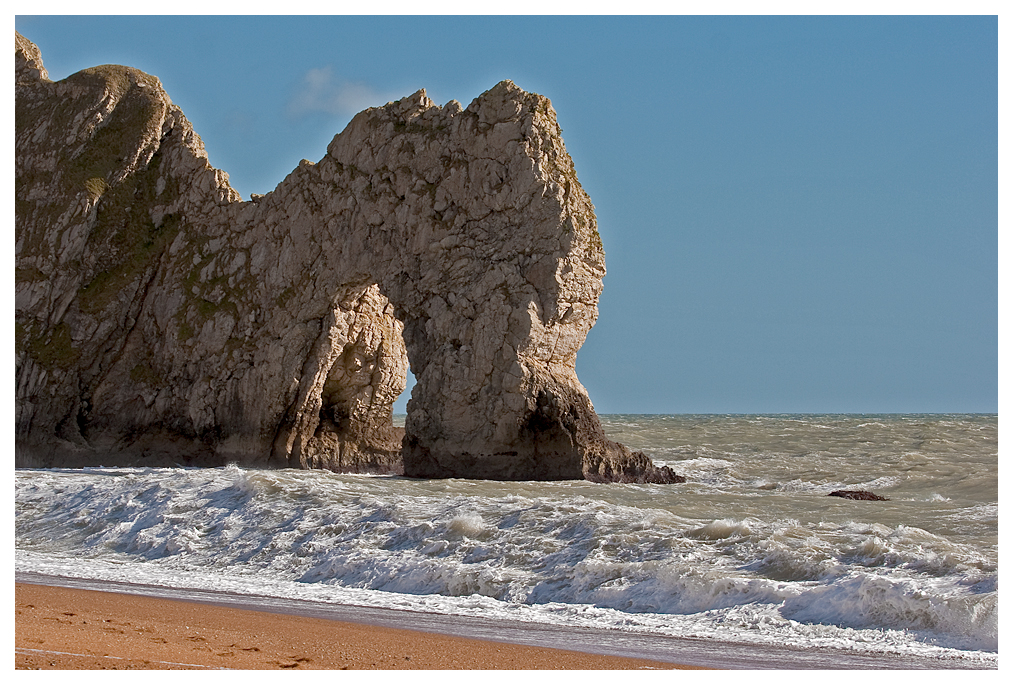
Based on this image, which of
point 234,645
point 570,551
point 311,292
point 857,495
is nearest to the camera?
point 234,645

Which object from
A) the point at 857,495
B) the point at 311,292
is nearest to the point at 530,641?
the point at 857,495

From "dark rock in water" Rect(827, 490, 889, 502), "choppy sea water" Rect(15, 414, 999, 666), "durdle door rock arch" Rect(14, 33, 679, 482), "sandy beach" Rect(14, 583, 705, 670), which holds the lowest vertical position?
"sandy beach" Rect(14, 583, 705, 670)

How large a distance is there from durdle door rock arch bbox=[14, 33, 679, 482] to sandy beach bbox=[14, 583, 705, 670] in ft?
35.7

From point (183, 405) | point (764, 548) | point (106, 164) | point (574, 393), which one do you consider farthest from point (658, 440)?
point (764, 548)

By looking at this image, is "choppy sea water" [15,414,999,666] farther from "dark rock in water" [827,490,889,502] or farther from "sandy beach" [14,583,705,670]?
"sandy beach" [14,583,705,670]

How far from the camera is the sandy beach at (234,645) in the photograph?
600cm

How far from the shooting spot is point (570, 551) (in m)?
10.2

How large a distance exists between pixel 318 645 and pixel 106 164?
1989 centimetres

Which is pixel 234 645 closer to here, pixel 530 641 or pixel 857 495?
pixel 530 641

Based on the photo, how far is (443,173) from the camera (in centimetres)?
2008

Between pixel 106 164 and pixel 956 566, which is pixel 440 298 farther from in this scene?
pixel 956 566

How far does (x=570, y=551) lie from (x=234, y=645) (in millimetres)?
4274

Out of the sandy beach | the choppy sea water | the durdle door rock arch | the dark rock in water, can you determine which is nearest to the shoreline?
the sandy beach

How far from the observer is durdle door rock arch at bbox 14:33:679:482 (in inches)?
749
